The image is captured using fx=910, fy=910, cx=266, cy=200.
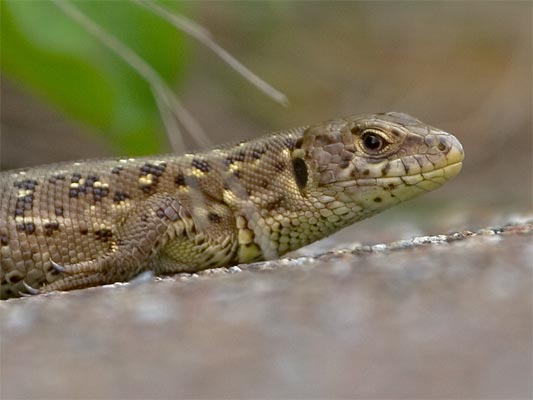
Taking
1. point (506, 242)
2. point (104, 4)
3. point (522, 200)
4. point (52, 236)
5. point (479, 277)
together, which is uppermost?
point (522, 200)

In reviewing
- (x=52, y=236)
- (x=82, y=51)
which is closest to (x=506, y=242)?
(x=52, y=236)

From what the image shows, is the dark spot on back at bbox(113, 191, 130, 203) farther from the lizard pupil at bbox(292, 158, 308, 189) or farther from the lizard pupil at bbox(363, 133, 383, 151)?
the lizard pupil at bbox(363, 133, 383, 151)

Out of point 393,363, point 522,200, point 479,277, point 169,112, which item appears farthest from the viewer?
point 522,200

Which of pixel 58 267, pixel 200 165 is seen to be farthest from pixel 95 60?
pixel 58 267

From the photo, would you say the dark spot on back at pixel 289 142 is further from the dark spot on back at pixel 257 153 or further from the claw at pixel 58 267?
the claw at pixel 58 267

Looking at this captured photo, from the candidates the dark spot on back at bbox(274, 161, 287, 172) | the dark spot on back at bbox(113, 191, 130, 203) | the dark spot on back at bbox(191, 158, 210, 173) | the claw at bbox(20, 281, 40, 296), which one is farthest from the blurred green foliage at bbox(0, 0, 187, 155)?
the claw at bbox(20, 281, 40, 296)

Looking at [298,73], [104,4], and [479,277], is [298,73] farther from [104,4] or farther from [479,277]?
[479,277]

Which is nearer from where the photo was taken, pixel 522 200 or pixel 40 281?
pixel 40 281
